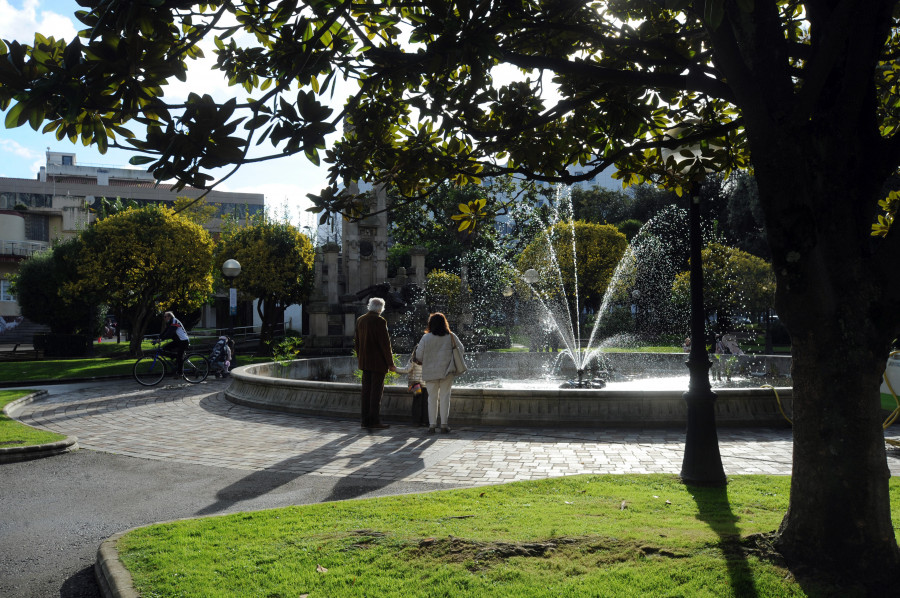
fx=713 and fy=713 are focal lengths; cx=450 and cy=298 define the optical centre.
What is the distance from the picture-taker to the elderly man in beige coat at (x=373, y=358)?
34.2ft

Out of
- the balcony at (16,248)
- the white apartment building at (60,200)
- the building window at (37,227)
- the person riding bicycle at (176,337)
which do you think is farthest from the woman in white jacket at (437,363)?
the building window at (37,227)

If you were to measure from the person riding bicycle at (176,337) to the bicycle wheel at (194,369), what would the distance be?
157 millimetres

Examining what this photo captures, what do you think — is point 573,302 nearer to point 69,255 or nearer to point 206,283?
point 206,283

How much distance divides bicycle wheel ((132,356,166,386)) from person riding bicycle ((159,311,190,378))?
0.50m

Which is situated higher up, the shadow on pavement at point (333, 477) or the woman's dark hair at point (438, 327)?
the woman's dark hair at point (438, 327)

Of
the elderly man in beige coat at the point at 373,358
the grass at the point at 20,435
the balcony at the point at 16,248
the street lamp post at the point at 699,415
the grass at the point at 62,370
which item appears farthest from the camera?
the balcony at the point at 16,248

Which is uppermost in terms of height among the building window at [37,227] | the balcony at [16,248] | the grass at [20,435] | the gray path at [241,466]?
the building window at [37,227]

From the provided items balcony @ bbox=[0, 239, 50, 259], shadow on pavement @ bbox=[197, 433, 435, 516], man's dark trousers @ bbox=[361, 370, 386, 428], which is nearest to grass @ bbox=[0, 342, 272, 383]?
man's dark trousers @ bbox=[361, 370, 386, 428]

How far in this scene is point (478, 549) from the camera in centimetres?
428

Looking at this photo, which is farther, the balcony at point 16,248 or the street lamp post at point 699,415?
the balcony at point 16,248

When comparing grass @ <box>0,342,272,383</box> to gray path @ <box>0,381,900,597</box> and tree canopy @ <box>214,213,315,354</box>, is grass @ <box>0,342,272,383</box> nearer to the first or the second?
tree canopy @ <box>214,213,315,354</box>

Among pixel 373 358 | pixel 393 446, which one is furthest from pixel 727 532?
pixel 373 358

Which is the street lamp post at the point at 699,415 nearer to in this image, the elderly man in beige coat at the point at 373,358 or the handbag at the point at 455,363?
the handbag at the point at 455,363

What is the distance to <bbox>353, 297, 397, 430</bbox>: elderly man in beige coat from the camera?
34.2ft
